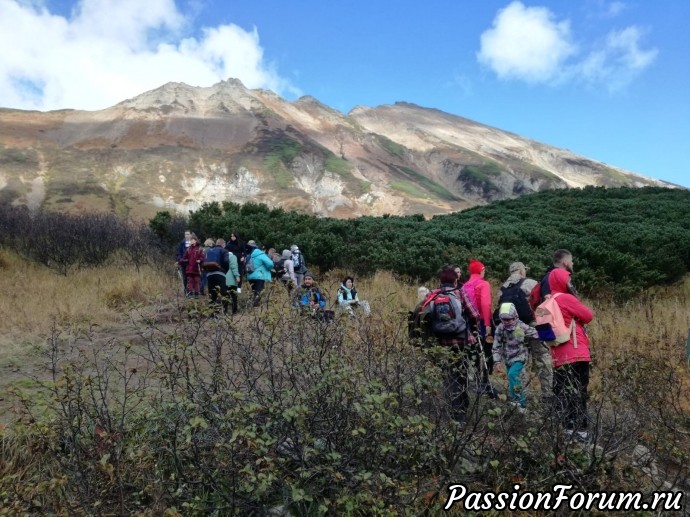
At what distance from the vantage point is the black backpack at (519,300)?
5.03 m

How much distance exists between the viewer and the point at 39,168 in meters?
67.6

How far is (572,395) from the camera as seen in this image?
3.93 m

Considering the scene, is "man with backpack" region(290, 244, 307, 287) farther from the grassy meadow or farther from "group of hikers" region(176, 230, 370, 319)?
the grassy meadow

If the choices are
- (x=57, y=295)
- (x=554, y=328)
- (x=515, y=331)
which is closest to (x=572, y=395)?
(x=554, y=328)

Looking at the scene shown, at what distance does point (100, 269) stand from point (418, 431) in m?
10.3

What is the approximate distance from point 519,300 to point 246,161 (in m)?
75.4

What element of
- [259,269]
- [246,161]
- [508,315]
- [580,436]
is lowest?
[580,436]

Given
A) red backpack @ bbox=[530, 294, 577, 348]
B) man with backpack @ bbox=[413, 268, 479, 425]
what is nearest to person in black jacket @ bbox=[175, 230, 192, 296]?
man with backpack @ bbox=[413, 268, 479, 425]

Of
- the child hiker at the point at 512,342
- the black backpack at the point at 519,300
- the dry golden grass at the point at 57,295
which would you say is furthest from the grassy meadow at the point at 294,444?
the dry golden grass at the point at 57,295

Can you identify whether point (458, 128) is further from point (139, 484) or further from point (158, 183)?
point (139, 484)

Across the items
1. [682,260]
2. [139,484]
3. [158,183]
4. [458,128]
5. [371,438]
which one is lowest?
[139,484]

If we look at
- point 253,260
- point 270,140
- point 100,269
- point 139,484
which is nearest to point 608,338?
point 253,260

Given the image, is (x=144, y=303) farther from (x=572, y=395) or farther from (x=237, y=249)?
(x=572, y=395)

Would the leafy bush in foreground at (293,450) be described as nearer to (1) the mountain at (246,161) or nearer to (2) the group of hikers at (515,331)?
(2) the group of hikers at (515,331)
